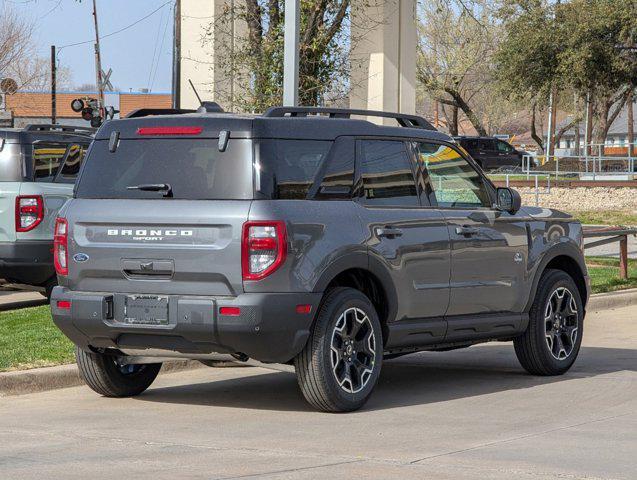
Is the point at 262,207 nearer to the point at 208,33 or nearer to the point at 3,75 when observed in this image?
the point at 208,33

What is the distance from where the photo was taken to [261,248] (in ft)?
26.9

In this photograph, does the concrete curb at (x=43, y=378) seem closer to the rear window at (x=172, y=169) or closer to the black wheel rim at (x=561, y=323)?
the rear window at (x=172, y=169)

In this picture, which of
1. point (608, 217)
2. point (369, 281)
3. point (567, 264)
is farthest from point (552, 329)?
point (608, 217)

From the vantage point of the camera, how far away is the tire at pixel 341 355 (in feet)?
27.9

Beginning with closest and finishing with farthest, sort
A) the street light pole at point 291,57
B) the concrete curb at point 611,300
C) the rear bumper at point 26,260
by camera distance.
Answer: the street light pole at point 291,57
the rear bumper at point 26,260
the concrete curb at point 611,300

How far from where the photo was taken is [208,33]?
709 inches

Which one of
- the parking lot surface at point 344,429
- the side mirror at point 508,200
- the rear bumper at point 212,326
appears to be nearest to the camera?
the parking lot surface at point 344,429

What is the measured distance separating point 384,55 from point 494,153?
47.6m

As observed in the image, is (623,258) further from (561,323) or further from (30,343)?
(30,343)

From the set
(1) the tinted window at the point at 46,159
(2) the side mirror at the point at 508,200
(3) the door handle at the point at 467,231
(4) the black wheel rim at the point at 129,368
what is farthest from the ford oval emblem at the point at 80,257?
(1) the tinted window at the point at 46,159

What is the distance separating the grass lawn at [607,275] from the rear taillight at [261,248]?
9.20 meters

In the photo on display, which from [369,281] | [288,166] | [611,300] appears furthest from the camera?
[611,300]

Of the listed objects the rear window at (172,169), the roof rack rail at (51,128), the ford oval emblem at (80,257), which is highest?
the roof rack rail at (51,128)

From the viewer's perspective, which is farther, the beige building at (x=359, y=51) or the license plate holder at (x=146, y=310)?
the beige building at (x=359, y=51)
